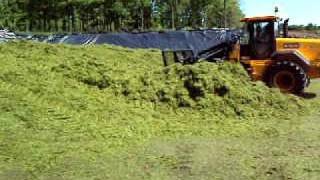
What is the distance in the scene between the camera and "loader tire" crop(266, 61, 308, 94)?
14.3m

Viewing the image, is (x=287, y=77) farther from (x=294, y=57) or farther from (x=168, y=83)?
(x=168, y=83)

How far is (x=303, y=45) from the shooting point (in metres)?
15.0

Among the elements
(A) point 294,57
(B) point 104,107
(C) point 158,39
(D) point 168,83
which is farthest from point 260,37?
(C) point 158,39

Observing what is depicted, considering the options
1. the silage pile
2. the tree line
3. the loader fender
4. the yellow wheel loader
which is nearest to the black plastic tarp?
the yellow wheel loader

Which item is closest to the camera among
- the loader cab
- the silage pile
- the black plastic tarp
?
the silage pile

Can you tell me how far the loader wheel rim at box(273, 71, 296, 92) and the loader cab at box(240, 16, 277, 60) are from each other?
0.81 meters

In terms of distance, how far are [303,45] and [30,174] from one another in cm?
1007

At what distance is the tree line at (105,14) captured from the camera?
57.3 meters

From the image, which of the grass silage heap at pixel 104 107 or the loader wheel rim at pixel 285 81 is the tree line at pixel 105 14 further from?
the grass silage heap at pixel 104 107

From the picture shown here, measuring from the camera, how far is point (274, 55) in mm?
14914

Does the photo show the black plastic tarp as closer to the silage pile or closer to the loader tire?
the loader tire

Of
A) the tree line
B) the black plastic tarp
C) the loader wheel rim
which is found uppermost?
the tree line

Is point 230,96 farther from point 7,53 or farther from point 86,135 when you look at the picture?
point 7,53

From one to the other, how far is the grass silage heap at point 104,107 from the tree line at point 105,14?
41914 mm
